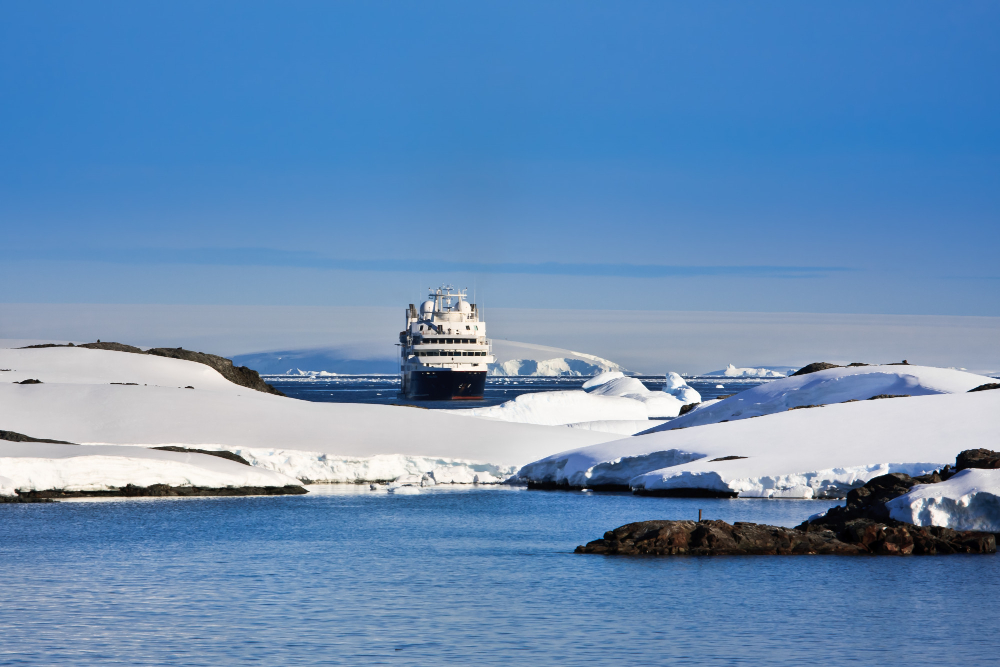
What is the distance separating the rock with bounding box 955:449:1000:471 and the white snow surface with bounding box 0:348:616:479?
16.2m

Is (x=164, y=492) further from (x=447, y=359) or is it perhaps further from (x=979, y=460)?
(x=447, y=359)

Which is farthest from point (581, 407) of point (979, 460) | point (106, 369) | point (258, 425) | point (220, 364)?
point (979, 460)

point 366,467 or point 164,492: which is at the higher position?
point 366,467

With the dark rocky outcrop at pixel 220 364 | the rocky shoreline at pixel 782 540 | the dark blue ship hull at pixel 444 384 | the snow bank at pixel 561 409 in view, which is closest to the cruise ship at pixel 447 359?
the dark blue ship hull at pixel 444 384

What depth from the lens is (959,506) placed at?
2077cm

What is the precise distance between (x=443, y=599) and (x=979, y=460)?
12.2 metres

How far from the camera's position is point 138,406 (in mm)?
38969

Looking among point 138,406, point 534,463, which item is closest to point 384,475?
point 534,463

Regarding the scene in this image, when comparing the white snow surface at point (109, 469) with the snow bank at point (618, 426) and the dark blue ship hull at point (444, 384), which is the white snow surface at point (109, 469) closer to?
the snow bank at point (618, 426)

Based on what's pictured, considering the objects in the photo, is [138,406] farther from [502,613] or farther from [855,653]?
[855,653]

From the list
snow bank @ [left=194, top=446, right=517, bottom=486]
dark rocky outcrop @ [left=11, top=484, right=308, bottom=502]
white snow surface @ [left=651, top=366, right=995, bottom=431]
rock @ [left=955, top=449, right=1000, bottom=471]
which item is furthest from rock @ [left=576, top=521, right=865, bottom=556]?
white snow surface @ [left=651, top=366, right=995, bottom=431]

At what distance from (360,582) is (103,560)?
463cm

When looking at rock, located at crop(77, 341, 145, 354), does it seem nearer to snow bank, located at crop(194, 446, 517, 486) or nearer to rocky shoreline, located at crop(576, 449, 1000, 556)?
snow bank, located at crop(194, 446, 517, 486)

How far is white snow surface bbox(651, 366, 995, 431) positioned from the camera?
41094 mm
